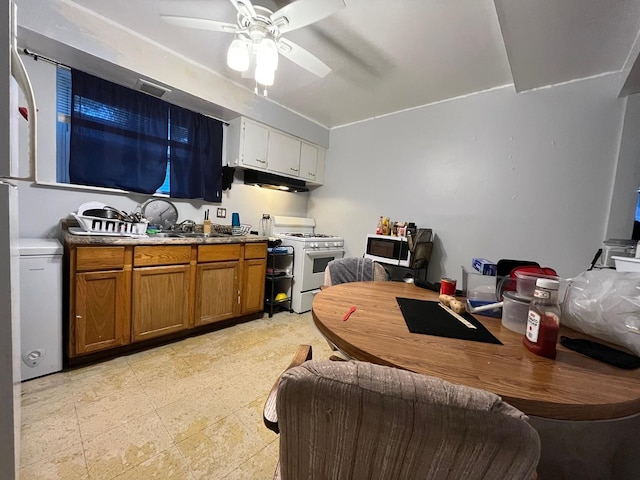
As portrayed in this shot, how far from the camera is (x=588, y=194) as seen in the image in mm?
2105

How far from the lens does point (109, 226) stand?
2.04 m

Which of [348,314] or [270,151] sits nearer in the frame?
[348,314]

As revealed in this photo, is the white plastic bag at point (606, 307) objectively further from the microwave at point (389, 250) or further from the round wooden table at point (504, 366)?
the microwave at point (389, 250)

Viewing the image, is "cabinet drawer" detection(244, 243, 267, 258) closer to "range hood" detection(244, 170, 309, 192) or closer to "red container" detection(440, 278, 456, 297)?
"range hood" detection(244, 170, 309, 192)

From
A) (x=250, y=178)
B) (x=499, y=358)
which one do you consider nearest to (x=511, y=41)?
(x=499, y=358)

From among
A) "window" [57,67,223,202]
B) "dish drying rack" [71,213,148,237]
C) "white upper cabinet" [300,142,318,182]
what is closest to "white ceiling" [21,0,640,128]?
"window" [57,67,223,202]

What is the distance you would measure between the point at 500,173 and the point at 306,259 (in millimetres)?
2189

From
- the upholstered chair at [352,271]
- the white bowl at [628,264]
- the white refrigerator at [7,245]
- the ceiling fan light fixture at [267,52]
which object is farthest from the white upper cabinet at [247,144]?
the white bowl at [628,264]

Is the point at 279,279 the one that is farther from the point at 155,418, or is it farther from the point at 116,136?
the point at 116,136

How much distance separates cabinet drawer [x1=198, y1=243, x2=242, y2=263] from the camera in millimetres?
2408

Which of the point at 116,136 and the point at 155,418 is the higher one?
the point at 116,136

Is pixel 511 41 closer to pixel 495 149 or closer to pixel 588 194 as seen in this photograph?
pixel 495 149

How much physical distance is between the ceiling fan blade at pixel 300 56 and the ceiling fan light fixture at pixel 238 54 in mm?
245

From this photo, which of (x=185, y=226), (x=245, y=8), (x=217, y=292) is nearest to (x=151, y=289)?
(x=217, y=292)
